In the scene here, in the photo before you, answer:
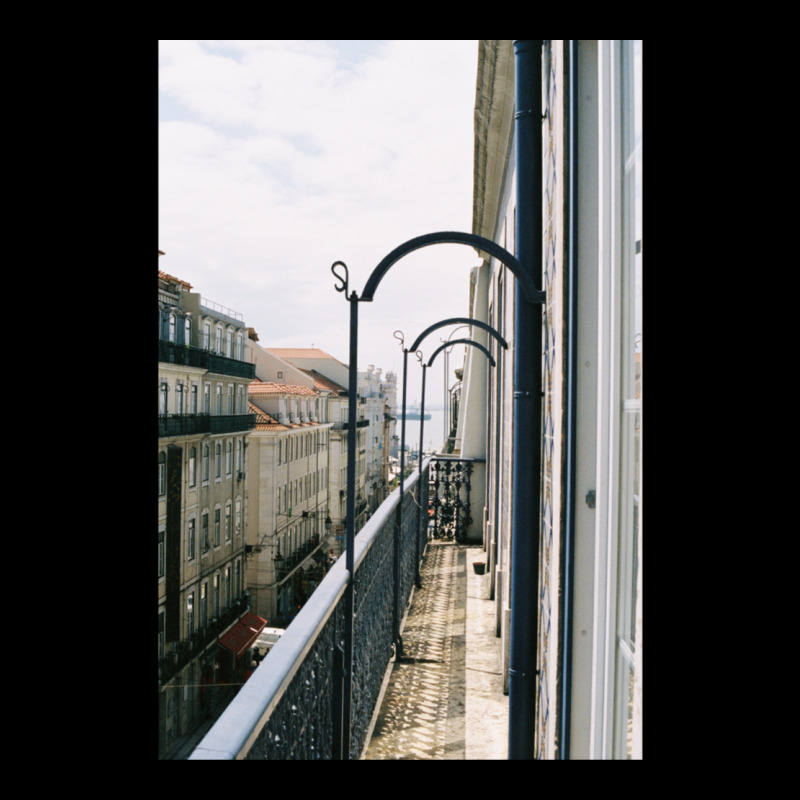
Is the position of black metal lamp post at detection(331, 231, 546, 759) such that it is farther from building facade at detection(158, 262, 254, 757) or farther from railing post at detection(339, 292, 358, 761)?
building facade at detection(158, 262, 254, 757)

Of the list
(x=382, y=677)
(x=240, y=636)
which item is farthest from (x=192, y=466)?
(x=382, y=677)

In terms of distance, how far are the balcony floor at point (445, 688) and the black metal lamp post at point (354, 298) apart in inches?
13.9

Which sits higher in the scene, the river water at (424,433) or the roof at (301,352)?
the roof at (301,352)

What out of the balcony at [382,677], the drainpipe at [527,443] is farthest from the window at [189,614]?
the drainpipe at [527,443]

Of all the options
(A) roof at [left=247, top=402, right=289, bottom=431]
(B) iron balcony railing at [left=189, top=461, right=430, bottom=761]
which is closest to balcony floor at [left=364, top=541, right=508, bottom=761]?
(B) iron balcony railing at [left=189, top=461, right=430, bottom=761]

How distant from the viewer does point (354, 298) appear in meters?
2.23

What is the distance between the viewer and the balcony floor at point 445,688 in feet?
9.54

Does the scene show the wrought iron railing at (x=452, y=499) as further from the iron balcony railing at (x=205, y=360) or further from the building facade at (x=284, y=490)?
the building facade at (x=284, y=490)

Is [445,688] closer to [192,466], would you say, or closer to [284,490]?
[192,466]

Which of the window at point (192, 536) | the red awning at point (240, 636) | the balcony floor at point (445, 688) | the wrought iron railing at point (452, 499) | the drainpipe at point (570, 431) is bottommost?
the red awning at point (240, 636)

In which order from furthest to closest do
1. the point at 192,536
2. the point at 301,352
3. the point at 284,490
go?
the point at 301,352 < the point at 284,490 < the point at 192,536

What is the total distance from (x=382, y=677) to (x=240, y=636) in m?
28.6
